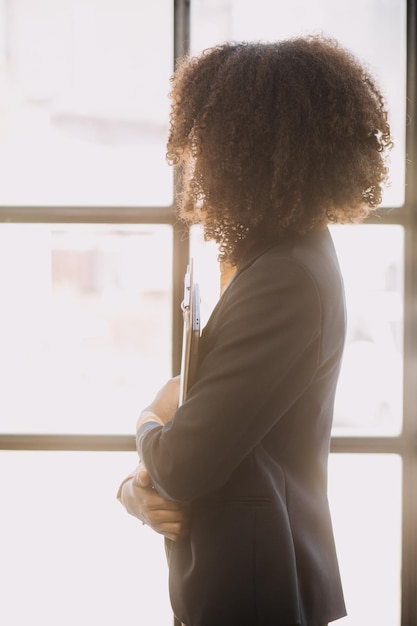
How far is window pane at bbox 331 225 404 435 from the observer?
167 cm

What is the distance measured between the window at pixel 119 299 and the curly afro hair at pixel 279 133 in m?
0.75

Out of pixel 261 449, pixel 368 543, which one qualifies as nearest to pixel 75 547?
pixel 368 543

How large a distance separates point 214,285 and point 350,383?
513 millimetres

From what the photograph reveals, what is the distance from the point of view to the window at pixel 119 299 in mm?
1657

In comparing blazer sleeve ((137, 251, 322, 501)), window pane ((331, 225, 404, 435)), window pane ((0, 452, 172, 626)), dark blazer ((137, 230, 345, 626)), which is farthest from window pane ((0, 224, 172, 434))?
blazer sleeve ((137, 251, 322, 501))

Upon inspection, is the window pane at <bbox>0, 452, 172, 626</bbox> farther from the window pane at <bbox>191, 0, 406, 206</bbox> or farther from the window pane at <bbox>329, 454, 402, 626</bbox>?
the window pane at <bbox>191, 0, 406, 206</bbox>

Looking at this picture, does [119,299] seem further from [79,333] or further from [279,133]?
[279,133]

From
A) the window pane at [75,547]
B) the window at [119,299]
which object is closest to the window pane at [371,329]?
the window at [119,299]

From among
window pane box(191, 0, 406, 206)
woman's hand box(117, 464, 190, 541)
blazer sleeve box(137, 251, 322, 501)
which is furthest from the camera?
window pane box(191, 0, 406, 206)

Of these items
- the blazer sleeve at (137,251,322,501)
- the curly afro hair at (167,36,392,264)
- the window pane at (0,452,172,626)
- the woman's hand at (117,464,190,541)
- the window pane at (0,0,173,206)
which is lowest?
the window pane at (0,452,172,626)

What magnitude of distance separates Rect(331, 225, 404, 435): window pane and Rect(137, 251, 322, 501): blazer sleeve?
908mm

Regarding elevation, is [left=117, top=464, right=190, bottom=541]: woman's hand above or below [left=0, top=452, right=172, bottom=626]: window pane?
above

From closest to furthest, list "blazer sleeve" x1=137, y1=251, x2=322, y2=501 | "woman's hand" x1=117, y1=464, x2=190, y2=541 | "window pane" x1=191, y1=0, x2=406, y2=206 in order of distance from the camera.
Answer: "blazer sleeve" x1=137, y1=251, x2=322, y2=501 < "woman's hand" x1=117, y1=464, x2=190, y2=541 < "window pane" x1=191, y1=0, x2=406, y2=206

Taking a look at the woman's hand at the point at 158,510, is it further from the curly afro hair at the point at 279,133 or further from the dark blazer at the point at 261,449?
the curly afro hair at the point at 279,133
